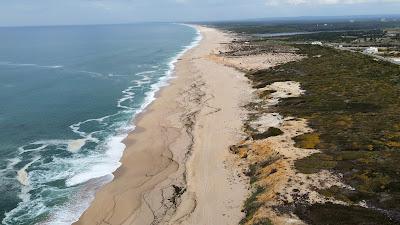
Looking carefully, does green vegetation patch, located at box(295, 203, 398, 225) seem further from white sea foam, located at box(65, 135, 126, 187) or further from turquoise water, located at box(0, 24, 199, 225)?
white sea foam, located at box(65, 135, 126, 187)

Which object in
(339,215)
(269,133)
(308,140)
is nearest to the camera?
(339,215)

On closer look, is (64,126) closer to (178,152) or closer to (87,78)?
(178,152)

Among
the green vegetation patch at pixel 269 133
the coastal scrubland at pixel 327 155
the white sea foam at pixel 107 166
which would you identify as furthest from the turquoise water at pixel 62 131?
the coastal scrubland at pixel 327 155

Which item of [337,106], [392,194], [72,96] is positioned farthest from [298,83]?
[392,194]

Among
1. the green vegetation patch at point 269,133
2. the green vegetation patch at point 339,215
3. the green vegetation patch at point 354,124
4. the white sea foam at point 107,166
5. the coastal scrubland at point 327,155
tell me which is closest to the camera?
the green vegetation patch at point 339,215

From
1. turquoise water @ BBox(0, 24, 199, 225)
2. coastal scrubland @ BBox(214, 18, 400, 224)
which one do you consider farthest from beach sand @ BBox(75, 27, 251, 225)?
turquoise water @ BBox(0, 24, 199, 225)

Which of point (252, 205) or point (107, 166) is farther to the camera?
point (107, 166)

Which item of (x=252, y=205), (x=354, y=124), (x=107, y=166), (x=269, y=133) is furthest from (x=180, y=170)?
(x=354, y=124)

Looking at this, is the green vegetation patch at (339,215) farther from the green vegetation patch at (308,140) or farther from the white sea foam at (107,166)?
the white sea foam at (107,166)

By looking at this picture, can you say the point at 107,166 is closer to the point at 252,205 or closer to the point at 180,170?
the point at 180,170
